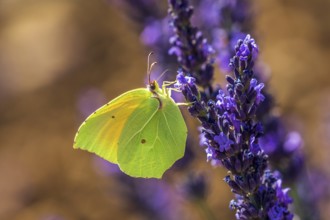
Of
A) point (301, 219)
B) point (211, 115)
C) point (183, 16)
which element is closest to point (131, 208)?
point (301, 219)

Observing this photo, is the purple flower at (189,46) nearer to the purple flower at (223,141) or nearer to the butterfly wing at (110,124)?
the butterfly wing at (110,124)

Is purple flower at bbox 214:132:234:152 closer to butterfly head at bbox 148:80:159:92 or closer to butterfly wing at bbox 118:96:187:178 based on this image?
butterfly wing at bbox 118:96:187:178

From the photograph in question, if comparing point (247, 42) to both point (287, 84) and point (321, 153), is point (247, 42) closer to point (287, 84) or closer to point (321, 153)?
point (321, 153)

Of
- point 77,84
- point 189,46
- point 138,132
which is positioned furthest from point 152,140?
point 77,84

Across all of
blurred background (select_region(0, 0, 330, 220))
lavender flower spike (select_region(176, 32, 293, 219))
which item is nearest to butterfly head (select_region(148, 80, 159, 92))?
lavender flower spike (select_region(176, 32, 293, 219))

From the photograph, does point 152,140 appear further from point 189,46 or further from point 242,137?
point 242,137

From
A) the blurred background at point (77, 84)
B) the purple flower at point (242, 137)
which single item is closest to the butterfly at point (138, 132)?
the purple flower at point (242, 137)
